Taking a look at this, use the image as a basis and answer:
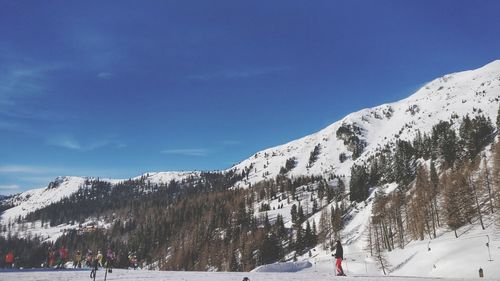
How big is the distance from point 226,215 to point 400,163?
273 ft

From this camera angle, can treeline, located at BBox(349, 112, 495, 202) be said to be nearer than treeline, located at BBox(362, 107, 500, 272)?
Result: No

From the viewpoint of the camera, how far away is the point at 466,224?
79.8 metres

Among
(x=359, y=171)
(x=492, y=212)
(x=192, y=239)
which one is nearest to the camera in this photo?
(x=492, y=212)

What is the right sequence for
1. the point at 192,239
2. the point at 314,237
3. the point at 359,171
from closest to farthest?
the point at 314,237 < the point at 192,239 < the point at 359,171

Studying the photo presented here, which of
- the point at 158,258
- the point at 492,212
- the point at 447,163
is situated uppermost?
the point at 447,163

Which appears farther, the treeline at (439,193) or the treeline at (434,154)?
the treeline at (434,154)

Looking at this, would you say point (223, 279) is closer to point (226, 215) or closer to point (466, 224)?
point (466, 224)

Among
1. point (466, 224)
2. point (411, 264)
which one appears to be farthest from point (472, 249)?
point (466, 224)

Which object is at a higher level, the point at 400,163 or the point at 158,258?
the point at 400,163

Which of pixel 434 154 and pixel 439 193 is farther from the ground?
pixel 434 154

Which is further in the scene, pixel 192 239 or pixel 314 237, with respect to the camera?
pixel 192 239

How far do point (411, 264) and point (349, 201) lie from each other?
114 meters

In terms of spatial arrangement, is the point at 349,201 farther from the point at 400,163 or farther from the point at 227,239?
the point at 227,239

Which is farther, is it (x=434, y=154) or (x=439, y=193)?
(x=434, y=154)
